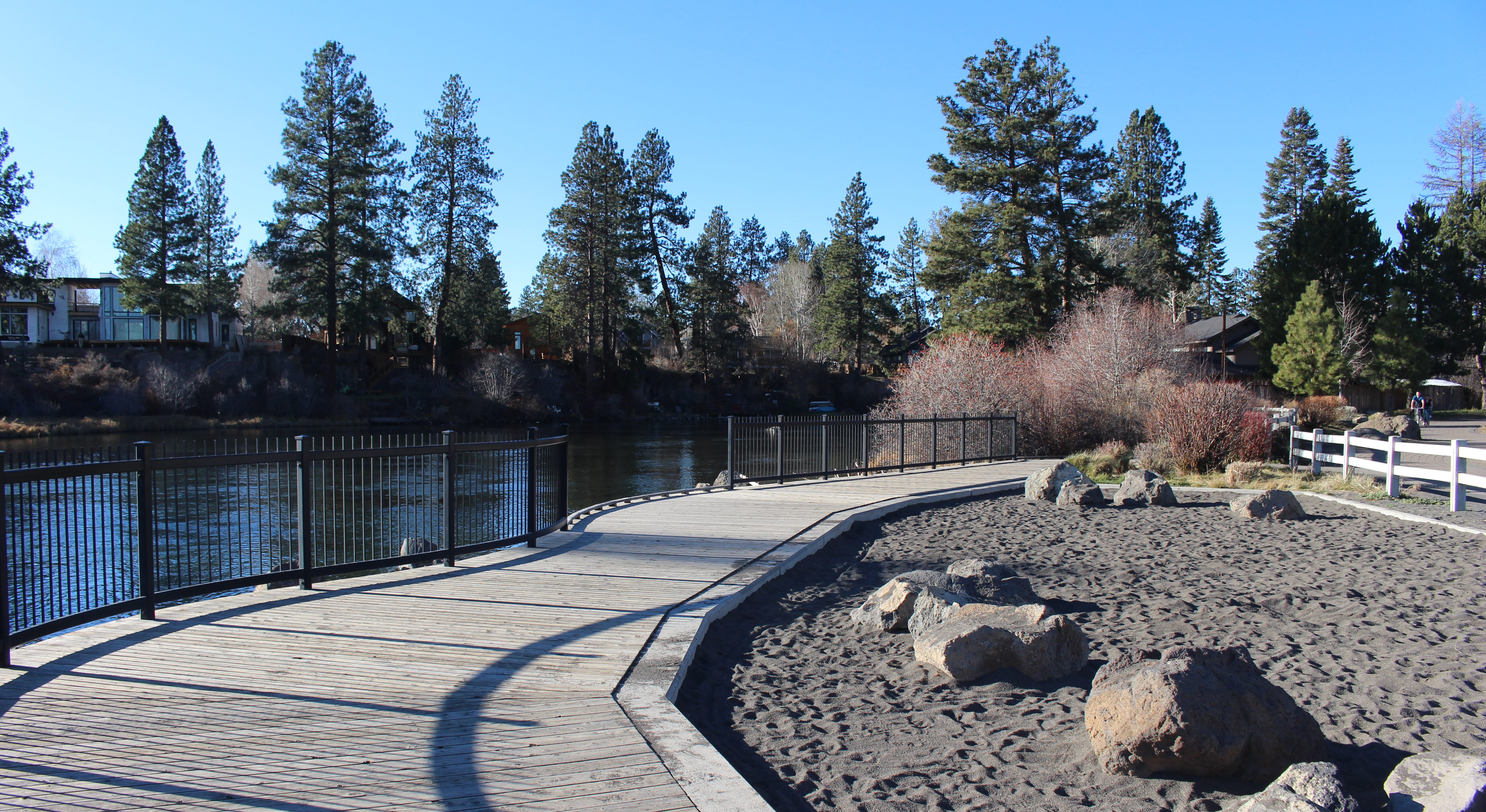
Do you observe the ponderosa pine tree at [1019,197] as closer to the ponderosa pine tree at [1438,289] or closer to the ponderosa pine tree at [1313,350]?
the ponderosa pine tree at [1313,350]

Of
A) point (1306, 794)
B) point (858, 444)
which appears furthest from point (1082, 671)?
point (858, 444)

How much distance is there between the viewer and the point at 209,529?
28.2 ft

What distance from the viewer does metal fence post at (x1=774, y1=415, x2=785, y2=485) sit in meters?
14.8

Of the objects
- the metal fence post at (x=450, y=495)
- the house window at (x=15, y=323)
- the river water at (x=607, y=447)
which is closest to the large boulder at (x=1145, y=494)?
the metal fence post at (x=450, y=495)

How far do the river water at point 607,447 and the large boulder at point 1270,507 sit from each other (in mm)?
12052

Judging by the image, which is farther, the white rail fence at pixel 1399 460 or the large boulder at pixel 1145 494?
the large boulder at pixel 1145 494

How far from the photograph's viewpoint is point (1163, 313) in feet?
127

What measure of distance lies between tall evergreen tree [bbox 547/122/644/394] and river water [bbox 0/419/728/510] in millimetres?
8059

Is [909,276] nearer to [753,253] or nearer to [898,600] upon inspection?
[753,253]

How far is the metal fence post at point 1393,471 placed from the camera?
43.5 ft

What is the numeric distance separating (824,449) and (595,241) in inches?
1660

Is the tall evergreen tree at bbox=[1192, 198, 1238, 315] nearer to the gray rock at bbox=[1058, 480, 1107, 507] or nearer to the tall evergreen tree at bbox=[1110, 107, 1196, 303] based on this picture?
the tall evergreen tree at bbox=[1110, 107, 1196, 303]

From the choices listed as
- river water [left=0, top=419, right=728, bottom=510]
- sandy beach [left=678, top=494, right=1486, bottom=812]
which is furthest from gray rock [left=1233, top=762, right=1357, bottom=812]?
river water [left=0, top=419, right=728, bottom=510]

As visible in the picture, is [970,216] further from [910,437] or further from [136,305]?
[136,305]
